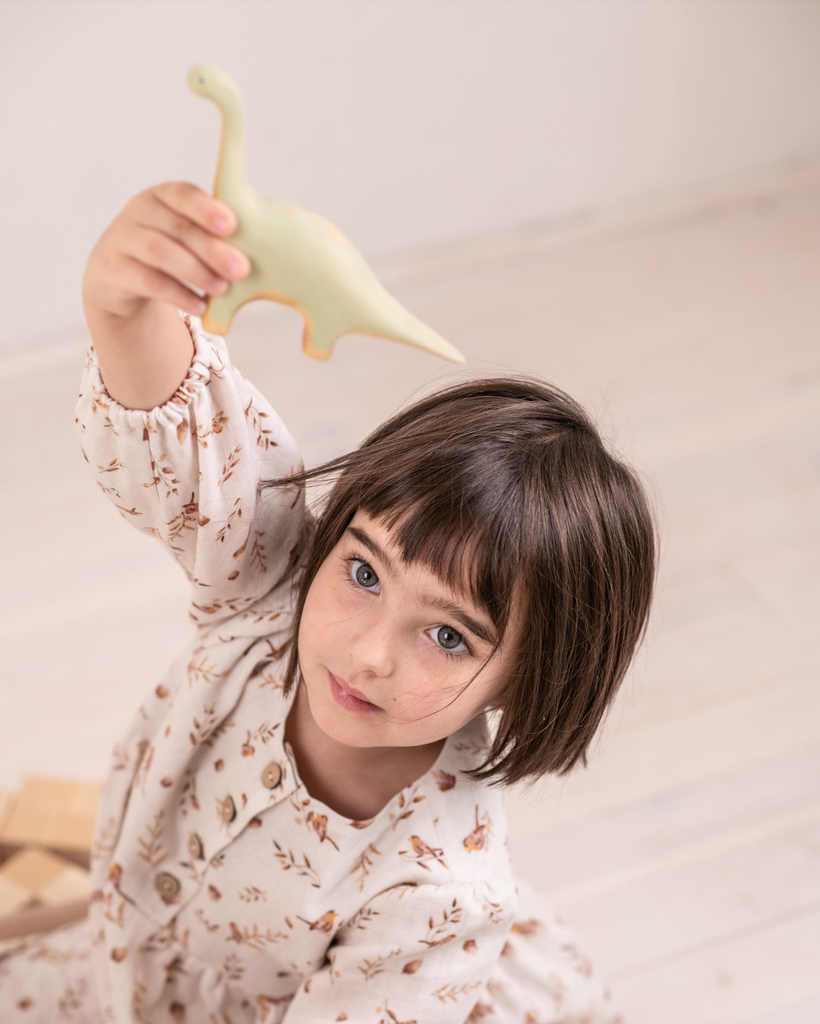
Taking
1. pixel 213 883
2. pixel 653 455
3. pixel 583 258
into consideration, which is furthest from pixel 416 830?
pixel 583 258

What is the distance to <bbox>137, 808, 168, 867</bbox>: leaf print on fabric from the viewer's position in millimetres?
741

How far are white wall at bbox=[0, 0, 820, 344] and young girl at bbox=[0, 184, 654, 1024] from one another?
0.91 meters

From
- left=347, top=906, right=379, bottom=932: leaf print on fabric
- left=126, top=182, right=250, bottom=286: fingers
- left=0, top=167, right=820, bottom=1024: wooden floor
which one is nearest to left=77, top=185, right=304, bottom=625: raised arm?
left=126, top=182, right=250, bottom=286: fingers

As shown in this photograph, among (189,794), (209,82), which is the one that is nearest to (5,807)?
(189,794)

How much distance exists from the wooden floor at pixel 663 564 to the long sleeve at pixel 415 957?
48 cm

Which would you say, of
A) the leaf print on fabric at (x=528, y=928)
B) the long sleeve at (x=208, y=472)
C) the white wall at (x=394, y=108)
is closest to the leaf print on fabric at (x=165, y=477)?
the long sleeve at (x=208, y=472)

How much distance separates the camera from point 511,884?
70 cm

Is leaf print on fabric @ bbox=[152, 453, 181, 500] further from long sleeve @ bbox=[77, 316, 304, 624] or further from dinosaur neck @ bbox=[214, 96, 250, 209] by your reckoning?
dinosaur neck @ bbox=[214, 96, 250, 209]

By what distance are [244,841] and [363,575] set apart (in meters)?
0.22

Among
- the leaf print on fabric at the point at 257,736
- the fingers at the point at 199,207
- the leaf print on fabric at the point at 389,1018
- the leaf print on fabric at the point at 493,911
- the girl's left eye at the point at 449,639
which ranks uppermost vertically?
the fingers at the point at 199,207

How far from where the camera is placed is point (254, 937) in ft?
2.38

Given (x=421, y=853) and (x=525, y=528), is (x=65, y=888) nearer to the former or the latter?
(x=421, y=853)

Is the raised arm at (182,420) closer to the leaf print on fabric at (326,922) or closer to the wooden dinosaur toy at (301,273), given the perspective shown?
the wooden dinosaur toy at (301,273)

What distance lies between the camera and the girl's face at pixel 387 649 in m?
0.59
